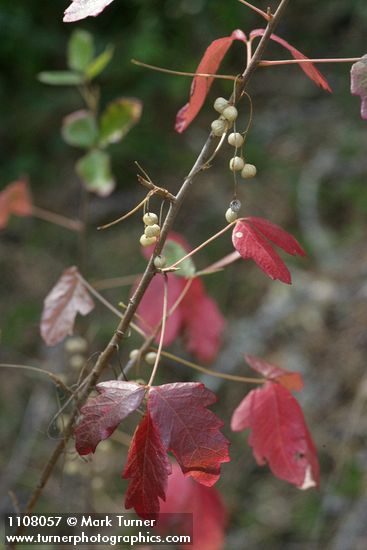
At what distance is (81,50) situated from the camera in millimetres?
Result: 1346

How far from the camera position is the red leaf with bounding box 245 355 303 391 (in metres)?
0.89

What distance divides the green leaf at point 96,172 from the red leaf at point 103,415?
0.75 meters

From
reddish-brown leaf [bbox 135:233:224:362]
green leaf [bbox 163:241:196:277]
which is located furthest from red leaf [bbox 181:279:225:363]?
green leaf [bbox 163:241:196:277]

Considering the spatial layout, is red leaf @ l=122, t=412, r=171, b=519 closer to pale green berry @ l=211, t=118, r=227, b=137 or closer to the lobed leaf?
the lobed leaf

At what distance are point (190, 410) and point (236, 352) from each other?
1.24 m

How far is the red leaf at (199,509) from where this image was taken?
1.24 metres

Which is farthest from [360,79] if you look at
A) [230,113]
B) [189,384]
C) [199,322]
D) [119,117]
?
[119,117]

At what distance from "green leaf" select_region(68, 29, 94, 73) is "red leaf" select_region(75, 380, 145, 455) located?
891 millimetres

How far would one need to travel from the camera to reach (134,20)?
2348 mm

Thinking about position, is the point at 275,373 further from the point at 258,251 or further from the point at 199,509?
the point at 199,509

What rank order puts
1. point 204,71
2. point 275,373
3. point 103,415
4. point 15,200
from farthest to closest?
point 15,200, point 275,373, point 204,71, point 103,415

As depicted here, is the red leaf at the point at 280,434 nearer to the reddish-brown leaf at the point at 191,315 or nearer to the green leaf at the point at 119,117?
the reddish-brown leaf at the point at 191,315

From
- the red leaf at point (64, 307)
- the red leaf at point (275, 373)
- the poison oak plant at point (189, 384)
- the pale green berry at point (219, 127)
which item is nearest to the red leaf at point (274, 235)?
the poison oak plant at point (189, 384)

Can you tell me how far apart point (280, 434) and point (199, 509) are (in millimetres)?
512
